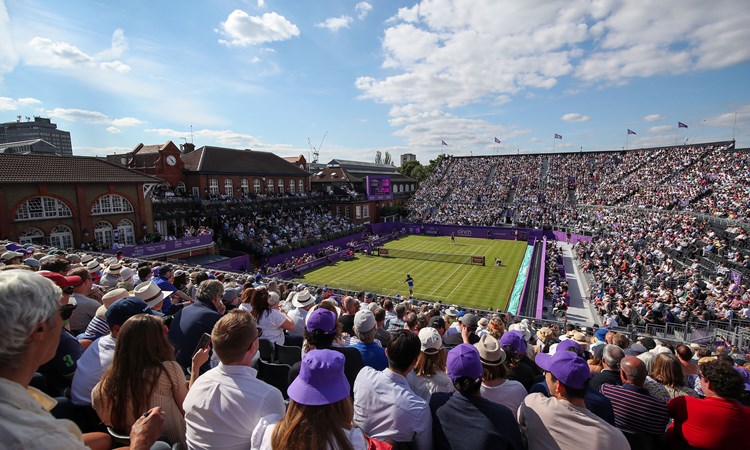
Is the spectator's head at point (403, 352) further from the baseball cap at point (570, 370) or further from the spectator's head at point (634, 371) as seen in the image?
the spectator's head at point (634, 371)

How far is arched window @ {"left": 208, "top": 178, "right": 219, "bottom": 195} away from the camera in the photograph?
36875mm

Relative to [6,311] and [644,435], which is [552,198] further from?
[6,311]

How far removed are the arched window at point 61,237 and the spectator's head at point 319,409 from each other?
28.7m

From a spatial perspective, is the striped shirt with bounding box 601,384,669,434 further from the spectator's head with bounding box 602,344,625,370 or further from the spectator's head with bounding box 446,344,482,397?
the spectator's head with bounding box 446,344,482,397

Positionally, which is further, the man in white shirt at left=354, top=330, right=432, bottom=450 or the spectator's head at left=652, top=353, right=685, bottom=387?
the spectator's head at left=652, top=353, right=685, bottom=387

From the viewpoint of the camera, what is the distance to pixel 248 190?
41.2 m

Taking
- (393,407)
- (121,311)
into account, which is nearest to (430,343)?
(393,407)

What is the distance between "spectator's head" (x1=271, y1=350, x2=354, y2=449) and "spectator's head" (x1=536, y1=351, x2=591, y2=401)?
1.95 m

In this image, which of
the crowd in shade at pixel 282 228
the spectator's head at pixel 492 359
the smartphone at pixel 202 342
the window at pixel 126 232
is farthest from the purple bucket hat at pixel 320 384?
the crowd in shade at pixel 282 228

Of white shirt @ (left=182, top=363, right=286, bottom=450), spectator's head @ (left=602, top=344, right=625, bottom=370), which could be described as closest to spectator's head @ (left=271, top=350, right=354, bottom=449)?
white shirt @ (left=182, top=363, right=286, bottom=450)

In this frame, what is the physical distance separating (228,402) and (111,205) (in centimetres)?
2943

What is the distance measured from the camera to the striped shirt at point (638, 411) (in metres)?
3.69

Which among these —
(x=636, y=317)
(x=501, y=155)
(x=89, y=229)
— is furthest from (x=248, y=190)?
(x=501, y=155)

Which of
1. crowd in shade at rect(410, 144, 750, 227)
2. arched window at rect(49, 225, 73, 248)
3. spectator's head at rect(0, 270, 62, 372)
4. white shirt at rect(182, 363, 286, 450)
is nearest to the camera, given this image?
spectator's head at rect(0, 270, 62, 372)
